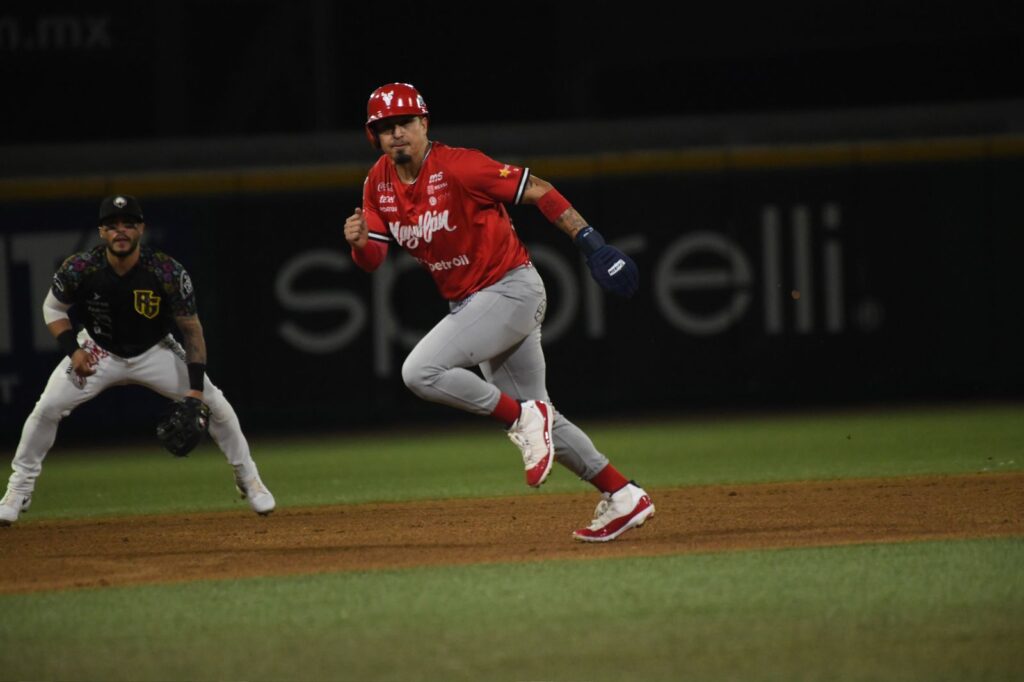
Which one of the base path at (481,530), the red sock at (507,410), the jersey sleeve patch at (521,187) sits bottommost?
the base path at (481,530)

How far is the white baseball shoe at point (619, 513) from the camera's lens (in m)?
5.89

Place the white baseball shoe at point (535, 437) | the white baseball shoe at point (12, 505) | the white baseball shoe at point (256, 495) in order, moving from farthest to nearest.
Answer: the white baseball shoe at point (256, 495) < the white baseball shoe at point (12, 505) < the white baseball shoe at point (535, 437)

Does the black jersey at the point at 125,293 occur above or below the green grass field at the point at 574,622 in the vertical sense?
above

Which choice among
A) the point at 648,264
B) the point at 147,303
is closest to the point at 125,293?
the point at 147,303

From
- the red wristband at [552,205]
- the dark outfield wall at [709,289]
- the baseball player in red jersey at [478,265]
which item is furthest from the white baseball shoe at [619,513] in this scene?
the dark outfield wall at [709,289]

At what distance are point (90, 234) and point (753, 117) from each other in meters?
6.40

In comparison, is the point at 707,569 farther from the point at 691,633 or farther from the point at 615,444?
the point at 615,444

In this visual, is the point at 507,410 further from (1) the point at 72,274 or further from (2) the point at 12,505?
(2) the point at 12,505

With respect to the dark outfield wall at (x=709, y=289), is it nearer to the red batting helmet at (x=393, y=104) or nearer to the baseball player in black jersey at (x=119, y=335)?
the baseball player in black jersey at (x=119, y=335)

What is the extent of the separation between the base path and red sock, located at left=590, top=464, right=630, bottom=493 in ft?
0.81

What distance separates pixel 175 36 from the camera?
15430mm

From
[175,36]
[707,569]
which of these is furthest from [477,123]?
[707,569]

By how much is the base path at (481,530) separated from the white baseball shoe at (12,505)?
0.09 meters

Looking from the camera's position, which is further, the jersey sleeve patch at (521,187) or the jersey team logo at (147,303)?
the jersey team logo at (147,303)
